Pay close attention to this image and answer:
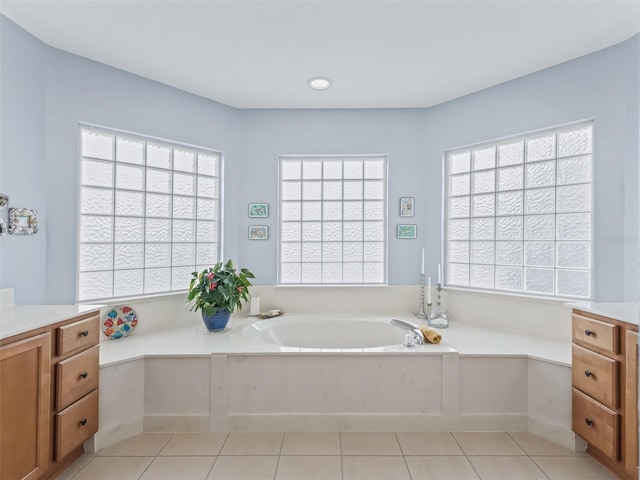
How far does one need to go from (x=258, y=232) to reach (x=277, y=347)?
132 centimetres

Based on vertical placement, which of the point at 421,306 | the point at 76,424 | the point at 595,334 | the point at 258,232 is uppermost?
the point at 258,232

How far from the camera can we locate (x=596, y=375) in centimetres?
170

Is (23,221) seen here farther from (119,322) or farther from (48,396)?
(48,396)

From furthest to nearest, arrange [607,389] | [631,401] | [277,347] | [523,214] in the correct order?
[523,214], [277,347], [607,389], [631,401]

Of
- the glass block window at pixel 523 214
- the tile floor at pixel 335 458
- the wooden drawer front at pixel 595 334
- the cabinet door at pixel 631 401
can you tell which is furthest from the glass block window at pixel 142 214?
the cabinet door at pixel 631 401

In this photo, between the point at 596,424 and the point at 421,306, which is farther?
the point at 421,306

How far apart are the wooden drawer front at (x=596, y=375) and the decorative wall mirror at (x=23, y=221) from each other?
11.3ft

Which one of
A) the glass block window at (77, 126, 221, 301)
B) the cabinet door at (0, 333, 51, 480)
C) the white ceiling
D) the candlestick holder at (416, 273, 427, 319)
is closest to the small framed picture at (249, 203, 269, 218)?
the glass block window at (77, 126, 221, 301)

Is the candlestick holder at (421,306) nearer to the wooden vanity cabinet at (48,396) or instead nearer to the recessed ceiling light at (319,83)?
the recessed ceiling light at (319,83)

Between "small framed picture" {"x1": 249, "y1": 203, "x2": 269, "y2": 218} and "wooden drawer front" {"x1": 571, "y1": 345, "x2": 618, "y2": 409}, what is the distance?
2593mm

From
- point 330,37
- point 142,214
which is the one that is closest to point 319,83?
point 330,37

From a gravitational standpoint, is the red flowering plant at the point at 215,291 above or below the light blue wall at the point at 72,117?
below

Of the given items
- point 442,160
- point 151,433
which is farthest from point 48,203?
point 442,160

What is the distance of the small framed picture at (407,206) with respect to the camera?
3.14 m
